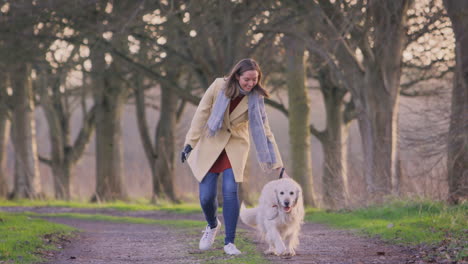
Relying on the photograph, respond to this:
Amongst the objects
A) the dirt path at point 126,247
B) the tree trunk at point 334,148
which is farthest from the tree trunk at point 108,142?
the dirt path at point 126,247

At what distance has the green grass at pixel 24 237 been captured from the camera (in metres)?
8.22

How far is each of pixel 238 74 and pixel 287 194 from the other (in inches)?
55.0

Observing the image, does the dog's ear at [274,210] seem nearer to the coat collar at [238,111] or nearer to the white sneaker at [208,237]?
the white sneaker at [208,237]

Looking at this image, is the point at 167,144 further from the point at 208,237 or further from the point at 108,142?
the point at 208,237

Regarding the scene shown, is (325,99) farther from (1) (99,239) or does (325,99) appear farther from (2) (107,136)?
(1) (99,239)

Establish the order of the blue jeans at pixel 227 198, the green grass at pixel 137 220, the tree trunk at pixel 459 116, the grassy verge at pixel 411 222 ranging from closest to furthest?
the blue jeans at pixel 227 198, the grassy verge at pixel 411 222, the tree trunk at pixel 459 116, the green grass at pixel 137 220

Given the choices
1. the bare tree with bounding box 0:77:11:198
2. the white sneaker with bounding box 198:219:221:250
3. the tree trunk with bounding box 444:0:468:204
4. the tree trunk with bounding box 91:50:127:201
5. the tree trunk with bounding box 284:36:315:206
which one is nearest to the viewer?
the white sneaker with bounding box 198:219:221:250

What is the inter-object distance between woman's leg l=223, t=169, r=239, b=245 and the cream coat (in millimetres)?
102

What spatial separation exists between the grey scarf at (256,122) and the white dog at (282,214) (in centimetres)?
32

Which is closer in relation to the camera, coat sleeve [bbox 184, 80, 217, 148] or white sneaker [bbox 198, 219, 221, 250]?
coat sleeve [bbox 184, 80, 217, 148]

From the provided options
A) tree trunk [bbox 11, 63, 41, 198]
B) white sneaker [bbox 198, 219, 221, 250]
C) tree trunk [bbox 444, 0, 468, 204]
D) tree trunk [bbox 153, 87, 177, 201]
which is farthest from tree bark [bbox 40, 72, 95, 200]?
white sneaker [bbox 198, 219, 221, 250]

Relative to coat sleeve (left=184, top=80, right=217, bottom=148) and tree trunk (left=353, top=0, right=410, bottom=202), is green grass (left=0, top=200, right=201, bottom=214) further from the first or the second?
coat sleeve (left=184, top=80, right=217, bottom=148)

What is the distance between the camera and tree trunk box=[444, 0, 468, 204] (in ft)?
36.9

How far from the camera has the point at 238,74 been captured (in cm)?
793
